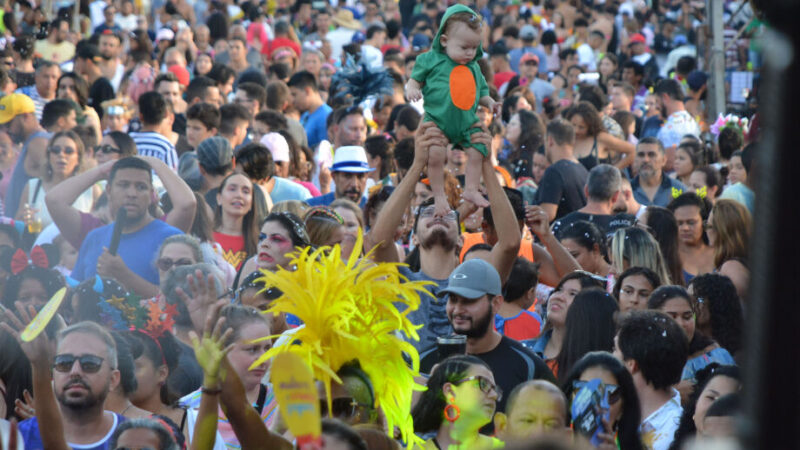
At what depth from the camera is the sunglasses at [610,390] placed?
3717 millimetres

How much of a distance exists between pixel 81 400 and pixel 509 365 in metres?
1.66

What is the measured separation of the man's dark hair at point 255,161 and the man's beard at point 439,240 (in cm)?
252

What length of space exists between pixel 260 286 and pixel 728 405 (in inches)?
91.8

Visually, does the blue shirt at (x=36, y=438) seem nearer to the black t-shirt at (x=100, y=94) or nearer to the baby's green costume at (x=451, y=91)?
the baby's green costume at (x=451, y=91)

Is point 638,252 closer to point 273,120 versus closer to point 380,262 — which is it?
point 380,262

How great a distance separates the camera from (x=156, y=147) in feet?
27.3

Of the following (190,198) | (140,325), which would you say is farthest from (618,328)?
(190,198)

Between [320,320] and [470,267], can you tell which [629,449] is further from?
[320,320]

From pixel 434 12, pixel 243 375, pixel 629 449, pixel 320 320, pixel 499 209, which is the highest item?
pixel 434 12

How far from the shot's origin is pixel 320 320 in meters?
3.33

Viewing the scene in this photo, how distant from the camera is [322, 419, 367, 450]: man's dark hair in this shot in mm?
2543

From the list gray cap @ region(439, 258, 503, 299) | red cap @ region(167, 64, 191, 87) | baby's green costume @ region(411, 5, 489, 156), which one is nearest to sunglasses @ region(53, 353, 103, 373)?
gray cap @ region(439, 258, 503, 299)

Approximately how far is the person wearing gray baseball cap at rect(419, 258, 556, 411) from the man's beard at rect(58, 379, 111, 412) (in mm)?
1318

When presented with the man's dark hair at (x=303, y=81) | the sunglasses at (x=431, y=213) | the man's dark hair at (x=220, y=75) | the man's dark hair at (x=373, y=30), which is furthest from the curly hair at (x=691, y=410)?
the man's dark hair at (x=373, y=30)
